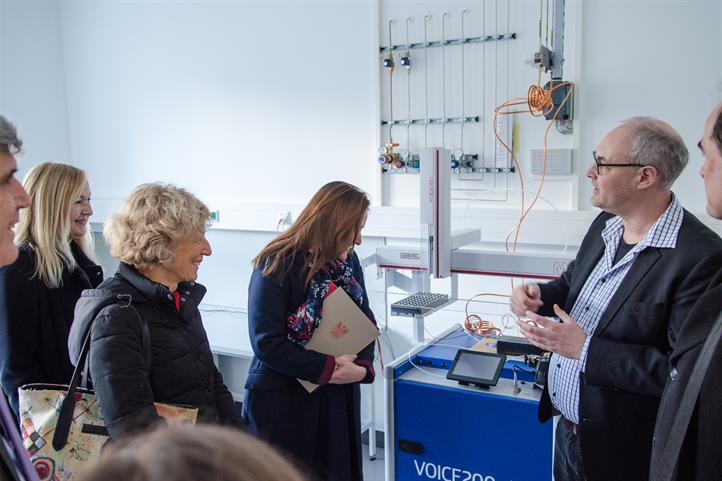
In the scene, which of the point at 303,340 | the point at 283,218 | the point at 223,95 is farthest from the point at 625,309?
the point at 223,95

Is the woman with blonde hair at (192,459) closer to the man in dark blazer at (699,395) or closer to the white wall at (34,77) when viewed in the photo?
the man in dark blazer at (699,395)

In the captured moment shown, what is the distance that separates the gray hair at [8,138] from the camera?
92 centimetres

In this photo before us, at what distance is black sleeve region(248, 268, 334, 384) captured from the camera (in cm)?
175

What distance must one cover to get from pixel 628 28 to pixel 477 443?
195 centimetres

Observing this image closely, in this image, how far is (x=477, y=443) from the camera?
6.63 ft

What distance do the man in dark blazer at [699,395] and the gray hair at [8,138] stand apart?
1.21m

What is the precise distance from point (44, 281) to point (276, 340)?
67cm

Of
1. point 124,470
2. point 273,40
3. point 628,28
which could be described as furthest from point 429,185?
point 273,40

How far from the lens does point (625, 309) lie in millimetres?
1462

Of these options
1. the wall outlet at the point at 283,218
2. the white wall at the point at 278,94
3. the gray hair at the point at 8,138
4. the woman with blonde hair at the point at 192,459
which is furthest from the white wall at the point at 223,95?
the woman with blonde hair at the point at 192,459

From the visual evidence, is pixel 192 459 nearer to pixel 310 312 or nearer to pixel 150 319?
pixel 150 319

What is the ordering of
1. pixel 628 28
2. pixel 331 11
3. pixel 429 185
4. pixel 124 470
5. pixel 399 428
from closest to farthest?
pixel 124 470 → pixel 429 185 → pixel 399 428 → pixel 628 28 → pixel 331 11

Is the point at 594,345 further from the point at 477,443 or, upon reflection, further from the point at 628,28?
the point at 628,28

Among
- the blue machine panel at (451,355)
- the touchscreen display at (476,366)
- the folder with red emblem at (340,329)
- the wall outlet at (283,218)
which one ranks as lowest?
the blue machine panel at (451,355)
